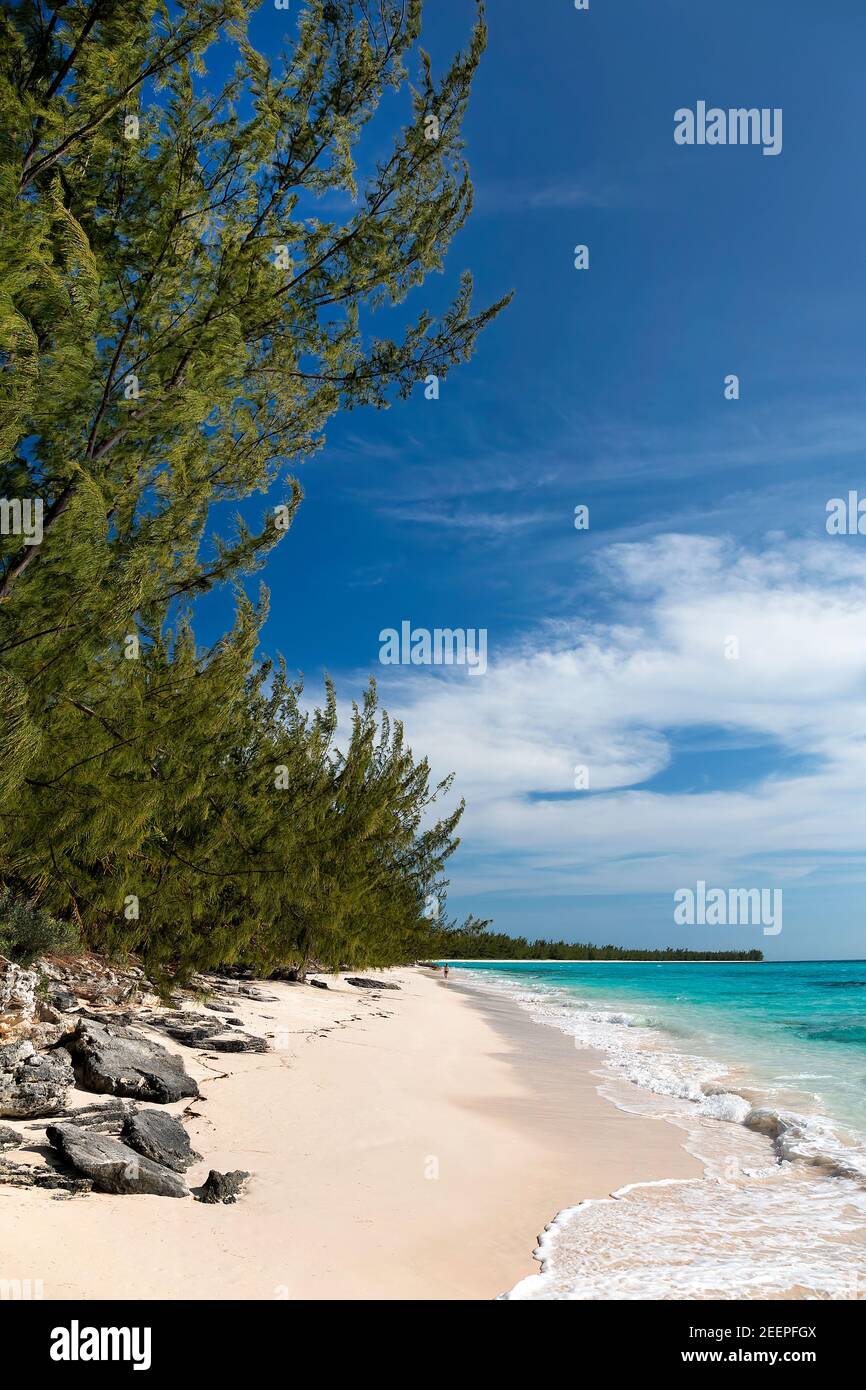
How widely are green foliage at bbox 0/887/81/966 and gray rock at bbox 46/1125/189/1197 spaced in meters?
3.22

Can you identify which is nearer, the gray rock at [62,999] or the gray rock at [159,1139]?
the gray rock at [159,1139]

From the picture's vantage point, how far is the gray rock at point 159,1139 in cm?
475

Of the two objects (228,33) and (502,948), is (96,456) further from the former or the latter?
(502,948)

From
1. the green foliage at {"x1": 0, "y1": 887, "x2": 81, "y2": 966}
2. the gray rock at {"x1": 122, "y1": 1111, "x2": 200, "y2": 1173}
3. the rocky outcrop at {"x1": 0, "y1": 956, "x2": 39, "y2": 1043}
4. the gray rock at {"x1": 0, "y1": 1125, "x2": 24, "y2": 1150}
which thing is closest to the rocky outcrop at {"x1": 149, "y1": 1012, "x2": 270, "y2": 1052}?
the green foliage at {"x1": 0, "y1": 887, "x2": 81, "y2": 966}

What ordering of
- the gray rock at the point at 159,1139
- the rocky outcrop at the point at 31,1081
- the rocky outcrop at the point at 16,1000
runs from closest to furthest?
1. the gray rock at the point at 159,1139
2. the rocky outcrop at the point at 31,1081
3. the rocky outcrop at the point at 16,1000

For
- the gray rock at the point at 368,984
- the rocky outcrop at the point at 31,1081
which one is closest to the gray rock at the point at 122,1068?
the rocky outcrop at the point at 31,1081

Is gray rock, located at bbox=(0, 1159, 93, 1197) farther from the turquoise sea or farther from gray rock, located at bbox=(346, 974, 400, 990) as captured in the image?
gray rock, located at bbox=(346, 974, 400, 990)

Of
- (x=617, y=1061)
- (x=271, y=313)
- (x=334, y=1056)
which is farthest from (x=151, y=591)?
(x=617, y=1061)

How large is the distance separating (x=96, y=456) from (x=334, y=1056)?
815cm

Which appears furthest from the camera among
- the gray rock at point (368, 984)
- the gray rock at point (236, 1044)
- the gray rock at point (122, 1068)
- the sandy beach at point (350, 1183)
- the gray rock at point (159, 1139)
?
the gray rock at point (368, 984)

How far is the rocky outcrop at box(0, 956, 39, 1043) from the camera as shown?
613 cm

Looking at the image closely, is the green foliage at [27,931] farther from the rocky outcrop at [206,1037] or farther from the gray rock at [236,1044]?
the gray rock at [236,1044]

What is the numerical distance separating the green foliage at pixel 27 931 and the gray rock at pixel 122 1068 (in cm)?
148
